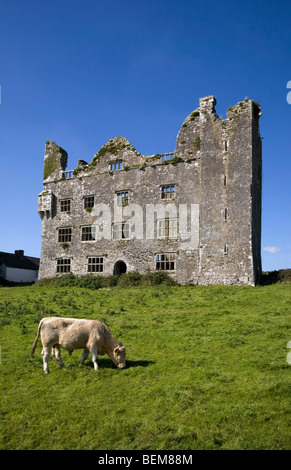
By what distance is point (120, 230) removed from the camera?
3450 centimetres

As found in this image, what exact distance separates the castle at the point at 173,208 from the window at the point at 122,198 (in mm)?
152

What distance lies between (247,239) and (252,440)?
23.1 metres

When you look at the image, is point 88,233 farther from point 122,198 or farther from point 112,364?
point 112,364

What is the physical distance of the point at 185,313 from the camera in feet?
55.9

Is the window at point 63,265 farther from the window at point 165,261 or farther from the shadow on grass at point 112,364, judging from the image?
the shadow on grass at point 112,364

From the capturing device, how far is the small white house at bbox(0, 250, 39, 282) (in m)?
49.4

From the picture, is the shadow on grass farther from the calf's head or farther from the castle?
the castle

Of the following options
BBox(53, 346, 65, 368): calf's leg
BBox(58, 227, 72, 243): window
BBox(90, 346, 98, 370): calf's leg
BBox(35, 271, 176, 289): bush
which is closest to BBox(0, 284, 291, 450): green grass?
BBox(53, 346, 65, 368): calf's leg

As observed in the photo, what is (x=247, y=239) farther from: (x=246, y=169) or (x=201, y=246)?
(x=246, y=169)

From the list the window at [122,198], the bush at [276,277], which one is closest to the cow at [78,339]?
the bush at [276,277]

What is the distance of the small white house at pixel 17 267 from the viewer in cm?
4938

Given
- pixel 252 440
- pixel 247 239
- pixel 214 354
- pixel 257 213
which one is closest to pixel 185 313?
pixel 214 354
